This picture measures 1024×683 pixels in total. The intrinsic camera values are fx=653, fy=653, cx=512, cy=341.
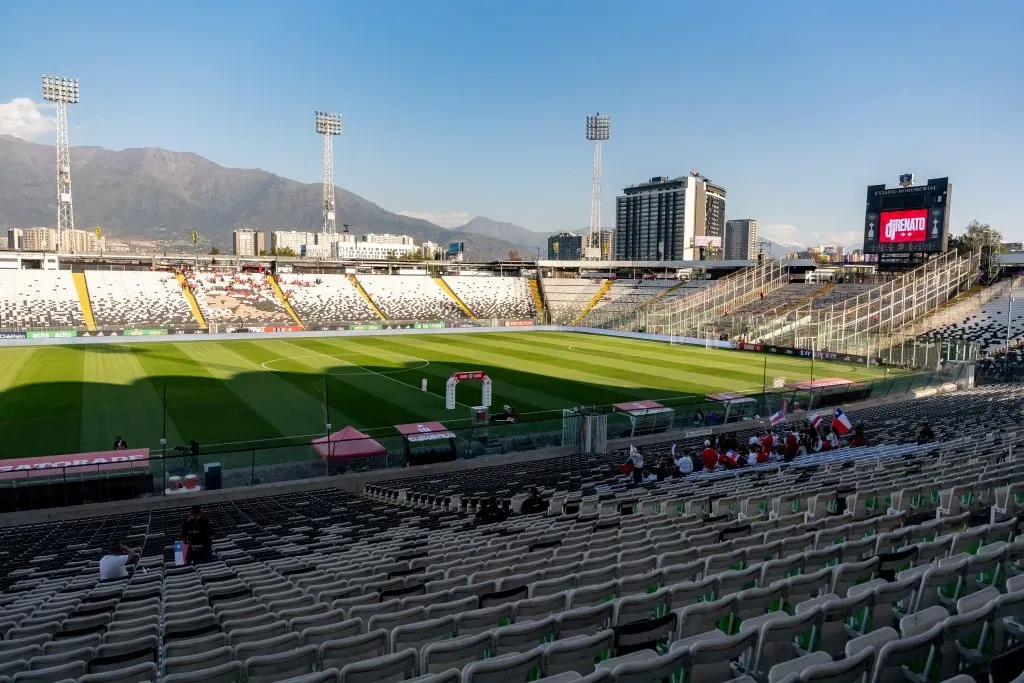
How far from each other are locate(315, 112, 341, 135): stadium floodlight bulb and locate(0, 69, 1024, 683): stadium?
56.0 meters

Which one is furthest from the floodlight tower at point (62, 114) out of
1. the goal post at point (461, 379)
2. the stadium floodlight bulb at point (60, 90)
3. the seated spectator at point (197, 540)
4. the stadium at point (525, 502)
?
the seated spectator at point (197, 540)

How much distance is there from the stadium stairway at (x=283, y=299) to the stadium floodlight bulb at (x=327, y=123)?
35.2 metres

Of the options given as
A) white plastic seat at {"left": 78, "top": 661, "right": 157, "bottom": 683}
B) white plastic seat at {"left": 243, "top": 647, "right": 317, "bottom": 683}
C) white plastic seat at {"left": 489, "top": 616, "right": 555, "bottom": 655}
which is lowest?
white plastic seat at {"left": 78, "top": 661, "right": 157, "bottom": 683}

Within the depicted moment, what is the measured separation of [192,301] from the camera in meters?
69.2

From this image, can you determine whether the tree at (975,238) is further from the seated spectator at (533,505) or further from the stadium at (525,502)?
the seated spectator at (533,505)

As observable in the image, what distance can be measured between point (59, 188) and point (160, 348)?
150ft

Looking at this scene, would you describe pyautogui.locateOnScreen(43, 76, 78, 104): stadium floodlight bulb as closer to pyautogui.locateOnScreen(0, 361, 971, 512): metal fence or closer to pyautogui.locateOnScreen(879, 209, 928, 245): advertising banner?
pyautogui.locateOnScreen(0, 361, 971, 512): metal fence

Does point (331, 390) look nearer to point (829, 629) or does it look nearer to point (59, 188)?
point (829, 629)

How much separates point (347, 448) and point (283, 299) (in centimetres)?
5911

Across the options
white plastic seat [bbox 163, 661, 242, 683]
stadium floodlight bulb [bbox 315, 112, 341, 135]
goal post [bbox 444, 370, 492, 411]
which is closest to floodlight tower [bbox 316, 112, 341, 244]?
stadium floodlight bulb [bbox 315, 112, 341, 135]

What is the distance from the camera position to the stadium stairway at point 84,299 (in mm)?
59531

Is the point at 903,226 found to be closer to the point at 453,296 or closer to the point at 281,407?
the point at 453,296

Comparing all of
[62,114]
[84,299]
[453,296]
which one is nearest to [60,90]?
[62,114]

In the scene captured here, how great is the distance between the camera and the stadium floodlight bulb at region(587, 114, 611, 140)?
11012 cm
